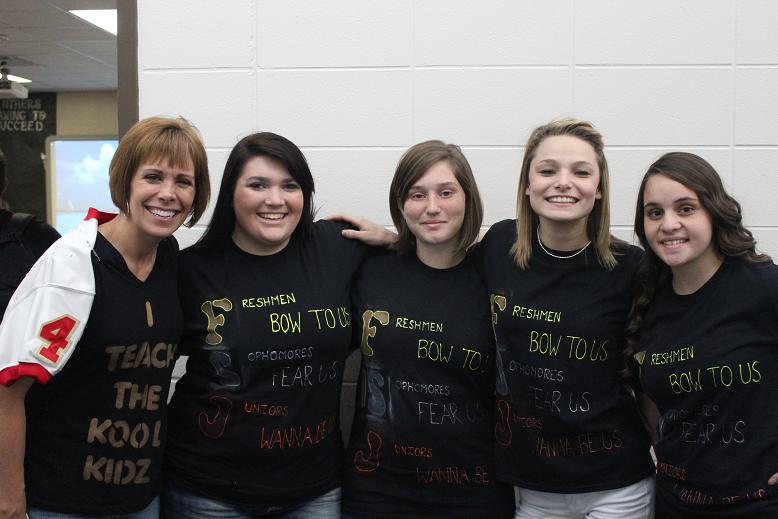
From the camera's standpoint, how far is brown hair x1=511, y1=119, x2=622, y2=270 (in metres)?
1.88

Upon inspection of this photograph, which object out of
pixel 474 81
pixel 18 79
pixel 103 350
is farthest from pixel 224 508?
pixel 18 79

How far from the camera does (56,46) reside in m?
Result: 7.79

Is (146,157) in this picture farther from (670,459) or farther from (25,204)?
(25,204)

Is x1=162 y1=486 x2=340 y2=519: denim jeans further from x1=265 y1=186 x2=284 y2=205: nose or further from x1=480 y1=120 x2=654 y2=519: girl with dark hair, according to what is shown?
x1=265 y1=186 x2=284 y2=205: nose

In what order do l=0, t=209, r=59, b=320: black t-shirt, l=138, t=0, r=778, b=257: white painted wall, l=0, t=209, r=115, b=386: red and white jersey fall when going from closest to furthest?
1. l=0, t=209, r=115, b=386: red and white jersey
2. l=0, t=209, r=59, b=320: black t-shirt
3. l=138, t=0, r=778, b=257: white painted wall

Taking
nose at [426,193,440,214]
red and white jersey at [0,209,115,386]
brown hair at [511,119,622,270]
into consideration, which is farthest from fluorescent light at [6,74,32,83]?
brown hair at [511,119,622,270]

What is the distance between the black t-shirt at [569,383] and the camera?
181 centimetres

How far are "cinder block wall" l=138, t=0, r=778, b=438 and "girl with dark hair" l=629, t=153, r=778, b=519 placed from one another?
27.0 inches

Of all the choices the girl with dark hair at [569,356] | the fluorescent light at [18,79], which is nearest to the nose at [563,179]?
the girl with dark hair at [569,356]

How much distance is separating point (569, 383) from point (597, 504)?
0.32m

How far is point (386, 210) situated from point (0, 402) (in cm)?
135

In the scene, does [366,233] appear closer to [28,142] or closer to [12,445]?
[12,445]

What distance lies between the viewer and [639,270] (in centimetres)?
186

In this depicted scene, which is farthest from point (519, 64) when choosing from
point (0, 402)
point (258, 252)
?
point (0, 402)
